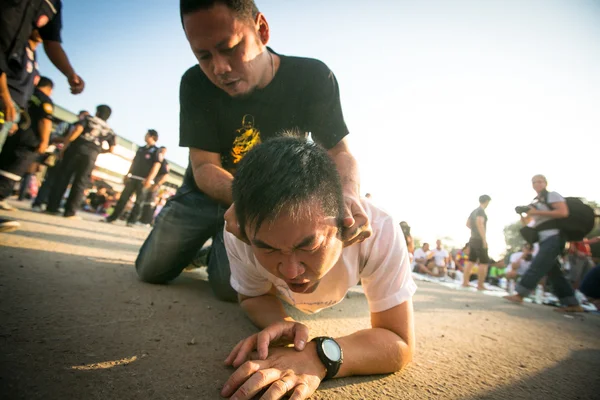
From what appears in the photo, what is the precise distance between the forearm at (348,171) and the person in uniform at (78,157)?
4.89 metres

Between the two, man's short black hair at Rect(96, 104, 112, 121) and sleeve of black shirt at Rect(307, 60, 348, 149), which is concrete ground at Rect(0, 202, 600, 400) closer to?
sleeve of black shirt at Rect(307, 60, 348, 149)

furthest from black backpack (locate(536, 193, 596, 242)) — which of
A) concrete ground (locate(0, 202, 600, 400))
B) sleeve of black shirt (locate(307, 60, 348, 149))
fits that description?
sleeve of black shirt (locate(307, 60, 348, 149))

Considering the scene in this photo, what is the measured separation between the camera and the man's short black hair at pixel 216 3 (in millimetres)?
1559

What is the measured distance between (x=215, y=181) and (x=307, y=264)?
3.30 ft

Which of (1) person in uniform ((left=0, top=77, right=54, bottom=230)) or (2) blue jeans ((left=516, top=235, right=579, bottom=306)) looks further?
(2) blue jeans ((left=516, top=235, right=579, bottom=306))

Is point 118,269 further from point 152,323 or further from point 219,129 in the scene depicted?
point 219,129

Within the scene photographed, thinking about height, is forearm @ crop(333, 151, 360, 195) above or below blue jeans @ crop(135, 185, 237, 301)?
above

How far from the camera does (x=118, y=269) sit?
2.28 meters

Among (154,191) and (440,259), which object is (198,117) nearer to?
(154,191)

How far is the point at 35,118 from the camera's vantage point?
330 cm

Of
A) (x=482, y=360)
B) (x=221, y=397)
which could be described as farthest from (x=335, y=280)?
(x=482, y=360)

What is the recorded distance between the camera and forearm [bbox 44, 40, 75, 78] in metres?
2.34

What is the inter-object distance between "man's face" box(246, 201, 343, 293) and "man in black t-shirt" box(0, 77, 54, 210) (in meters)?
3.33

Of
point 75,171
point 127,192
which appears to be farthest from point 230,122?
point 127,192
